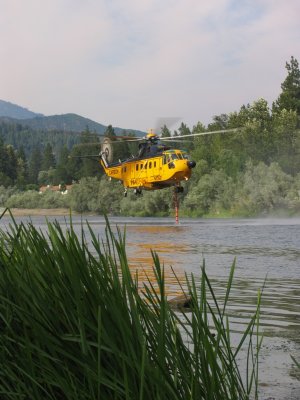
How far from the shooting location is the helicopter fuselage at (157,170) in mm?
53263

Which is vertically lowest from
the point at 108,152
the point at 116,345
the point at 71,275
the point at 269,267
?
the point at 269,267

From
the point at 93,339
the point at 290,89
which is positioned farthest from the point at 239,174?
the point at 93,339

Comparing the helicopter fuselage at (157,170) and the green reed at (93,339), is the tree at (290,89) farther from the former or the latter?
the green reed at (93,339)

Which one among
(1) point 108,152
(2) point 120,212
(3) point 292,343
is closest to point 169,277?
(3) point 292,343

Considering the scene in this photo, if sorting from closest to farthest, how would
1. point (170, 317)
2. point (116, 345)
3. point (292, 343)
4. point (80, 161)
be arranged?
point (116, 345), point (170, 317), point (292, 343), point (80, 161)

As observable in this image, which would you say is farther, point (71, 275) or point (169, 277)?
point (169, 277)

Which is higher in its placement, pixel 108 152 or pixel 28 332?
pixel 108 152

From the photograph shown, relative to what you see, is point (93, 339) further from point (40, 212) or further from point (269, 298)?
point (40, 212)

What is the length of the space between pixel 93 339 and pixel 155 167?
174 feet

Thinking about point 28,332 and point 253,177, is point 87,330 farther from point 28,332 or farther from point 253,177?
point 253,177

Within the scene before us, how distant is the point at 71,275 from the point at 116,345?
37cm

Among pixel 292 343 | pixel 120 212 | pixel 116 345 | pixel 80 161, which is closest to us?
pixel 116 345

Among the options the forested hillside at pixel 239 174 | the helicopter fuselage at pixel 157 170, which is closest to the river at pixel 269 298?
the helicopter fuselage at pixel 157 170

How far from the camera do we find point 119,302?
127 inches
